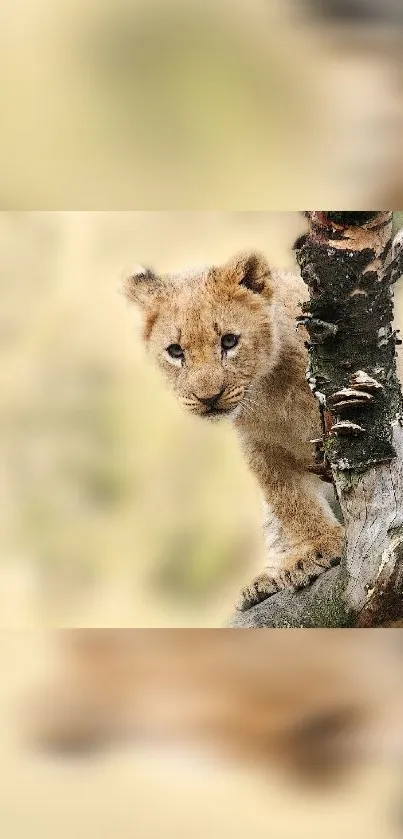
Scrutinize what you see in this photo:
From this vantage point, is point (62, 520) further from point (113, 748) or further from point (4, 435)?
point (113, 748)

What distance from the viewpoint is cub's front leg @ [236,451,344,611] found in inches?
57.3

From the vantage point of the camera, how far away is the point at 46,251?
143 centimetres

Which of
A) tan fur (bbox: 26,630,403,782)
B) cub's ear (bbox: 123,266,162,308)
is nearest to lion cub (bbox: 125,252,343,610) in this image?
cub's ear (bbox: 123,266,162,308)

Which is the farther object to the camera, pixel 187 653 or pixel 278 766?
pixel 187 653

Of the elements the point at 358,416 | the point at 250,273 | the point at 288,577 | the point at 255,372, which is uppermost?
the point at 250,273

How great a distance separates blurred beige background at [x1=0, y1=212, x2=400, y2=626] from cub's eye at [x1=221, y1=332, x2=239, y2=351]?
124mm

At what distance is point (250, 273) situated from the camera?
4.77 feet

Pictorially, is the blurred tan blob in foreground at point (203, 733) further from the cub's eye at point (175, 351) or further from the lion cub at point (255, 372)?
the cub's eye at point (175, 351)

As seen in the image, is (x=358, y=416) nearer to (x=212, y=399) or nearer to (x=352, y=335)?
(x=352, y=335)

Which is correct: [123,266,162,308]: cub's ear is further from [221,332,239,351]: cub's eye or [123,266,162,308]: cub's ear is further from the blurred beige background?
[221,332,239,351]: cub's eye
